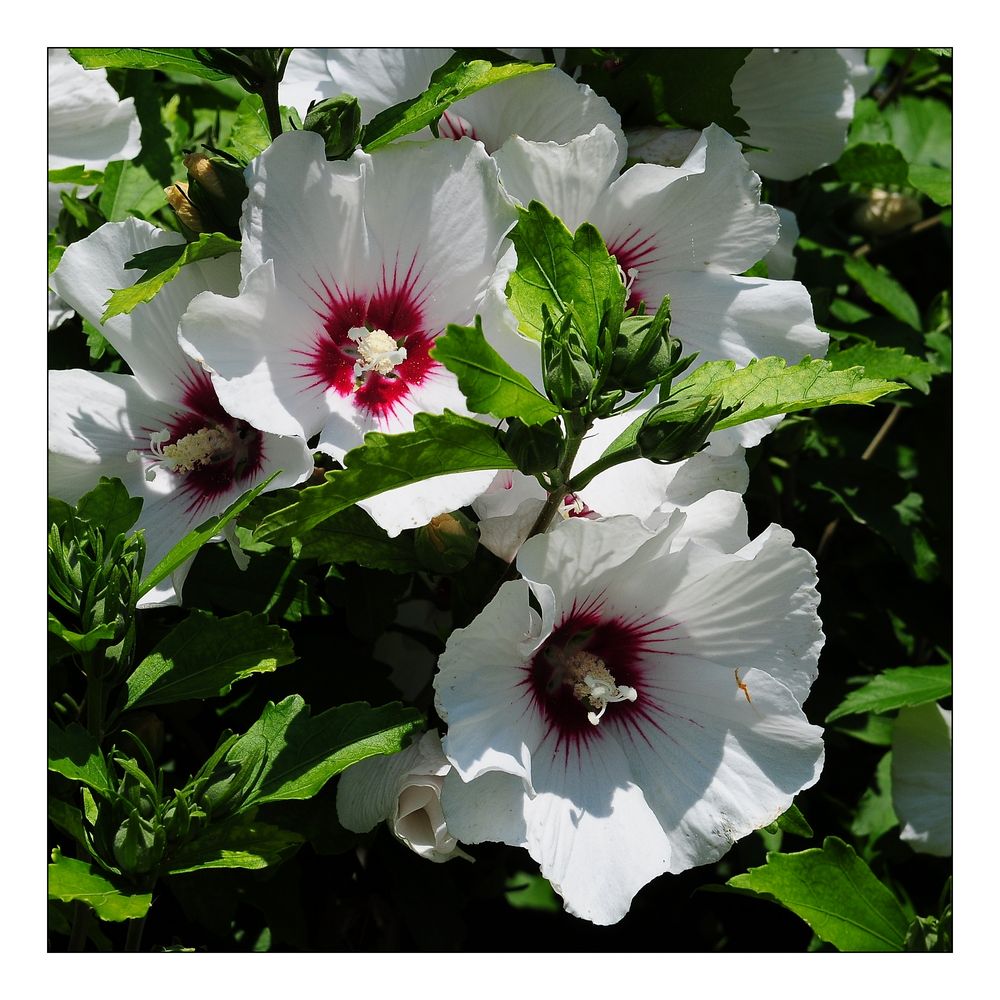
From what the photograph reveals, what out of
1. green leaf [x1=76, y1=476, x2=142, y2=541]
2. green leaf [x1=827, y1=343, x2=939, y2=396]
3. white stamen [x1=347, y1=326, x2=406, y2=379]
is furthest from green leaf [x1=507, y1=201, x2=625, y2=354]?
green leaf [x1=827, y1=343, x2=939, y2=396]

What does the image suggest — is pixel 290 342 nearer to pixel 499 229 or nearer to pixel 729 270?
pixel 499 229

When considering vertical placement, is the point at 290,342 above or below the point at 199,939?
above

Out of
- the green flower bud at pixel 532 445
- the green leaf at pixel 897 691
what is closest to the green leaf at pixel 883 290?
the green leaf at pixel 897 691

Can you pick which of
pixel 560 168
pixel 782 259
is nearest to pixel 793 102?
pixel 782 259

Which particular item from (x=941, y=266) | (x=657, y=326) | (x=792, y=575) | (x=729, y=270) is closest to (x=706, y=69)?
(x=729, y=270)

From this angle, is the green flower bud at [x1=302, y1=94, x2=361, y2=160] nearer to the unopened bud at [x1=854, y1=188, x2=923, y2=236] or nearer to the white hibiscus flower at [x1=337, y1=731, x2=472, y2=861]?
the white hibiscus flower at [x1=337, y1=731, x2=472, y2=861]

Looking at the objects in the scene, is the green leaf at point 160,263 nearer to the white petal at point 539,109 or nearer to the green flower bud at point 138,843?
the white petal at point 539,109
